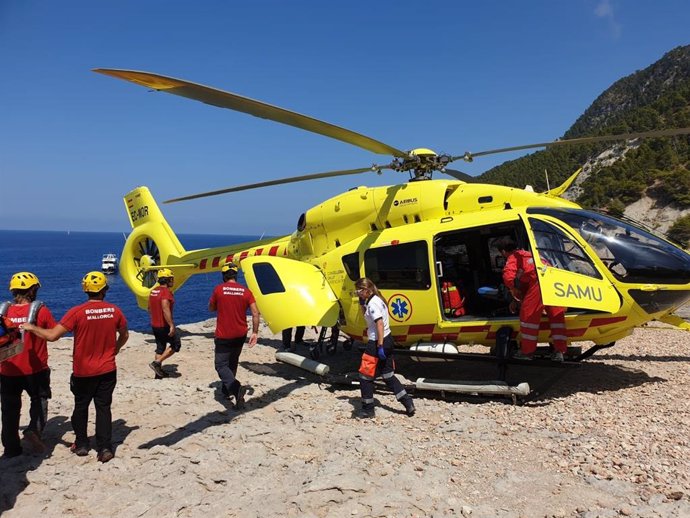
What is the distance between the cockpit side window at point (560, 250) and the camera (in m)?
5.75

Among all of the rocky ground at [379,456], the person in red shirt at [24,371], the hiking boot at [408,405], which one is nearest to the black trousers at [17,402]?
the person in red shirt at [24,371]

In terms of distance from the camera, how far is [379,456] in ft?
14.8

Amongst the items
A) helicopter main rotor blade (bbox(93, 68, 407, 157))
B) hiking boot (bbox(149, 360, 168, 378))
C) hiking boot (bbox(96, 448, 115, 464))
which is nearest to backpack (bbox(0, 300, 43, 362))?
hiking boot (bbox(96, 448, 115, 464))

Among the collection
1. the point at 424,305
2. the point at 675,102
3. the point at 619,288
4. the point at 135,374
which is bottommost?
the point at 135,374

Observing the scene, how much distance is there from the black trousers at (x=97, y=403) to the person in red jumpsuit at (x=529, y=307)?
487cm

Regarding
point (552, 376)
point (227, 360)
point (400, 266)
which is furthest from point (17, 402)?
point (552, 376)

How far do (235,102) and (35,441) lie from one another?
4216mm

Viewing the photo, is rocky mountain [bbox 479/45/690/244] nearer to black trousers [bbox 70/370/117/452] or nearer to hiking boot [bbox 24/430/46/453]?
black trousers [bbox 70/370/117/452]

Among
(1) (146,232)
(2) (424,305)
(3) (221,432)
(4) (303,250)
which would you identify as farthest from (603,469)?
(1) (146,232)

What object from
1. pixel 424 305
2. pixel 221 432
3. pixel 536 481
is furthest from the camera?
pixel 424 305

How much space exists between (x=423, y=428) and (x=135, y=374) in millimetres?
5324

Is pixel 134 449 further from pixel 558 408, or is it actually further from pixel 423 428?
pixel 558 408

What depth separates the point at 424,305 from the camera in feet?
22.2

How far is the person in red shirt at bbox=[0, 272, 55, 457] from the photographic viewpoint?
444 centimetres
